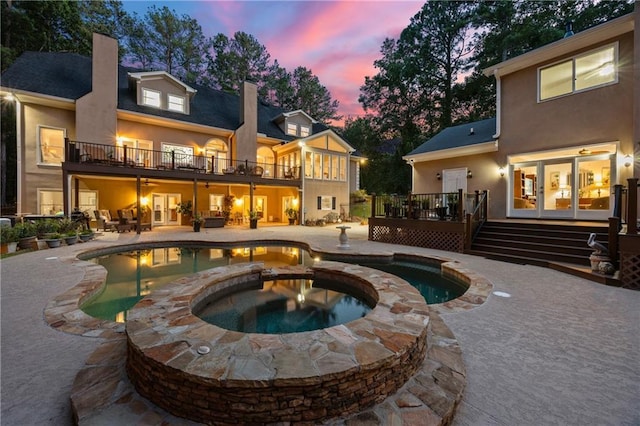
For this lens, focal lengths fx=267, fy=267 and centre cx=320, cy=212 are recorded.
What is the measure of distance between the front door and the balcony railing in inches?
87.2

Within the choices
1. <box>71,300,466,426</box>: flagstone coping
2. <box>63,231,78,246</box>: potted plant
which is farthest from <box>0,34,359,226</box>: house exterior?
<box>71,300,466,426</box>: flagstone coping

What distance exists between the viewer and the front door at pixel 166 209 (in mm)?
15508

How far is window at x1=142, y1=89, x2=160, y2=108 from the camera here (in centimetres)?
1431

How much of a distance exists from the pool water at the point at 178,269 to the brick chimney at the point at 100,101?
711 cm

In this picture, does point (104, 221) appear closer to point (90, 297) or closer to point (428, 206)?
point (90, 297)

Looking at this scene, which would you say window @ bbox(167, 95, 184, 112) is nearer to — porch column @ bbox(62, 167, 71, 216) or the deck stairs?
porch column @ bbox(62, 167, 71, 216)

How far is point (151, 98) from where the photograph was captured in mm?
14555

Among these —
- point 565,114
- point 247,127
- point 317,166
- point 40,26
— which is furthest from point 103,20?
point 565,114

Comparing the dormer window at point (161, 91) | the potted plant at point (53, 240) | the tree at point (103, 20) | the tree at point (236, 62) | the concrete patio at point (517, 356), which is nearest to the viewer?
the concrete patio at point (517, 356)

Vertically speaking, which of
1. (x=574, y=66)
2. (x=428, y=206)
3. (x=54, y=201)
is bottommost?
(x=428, y=206)

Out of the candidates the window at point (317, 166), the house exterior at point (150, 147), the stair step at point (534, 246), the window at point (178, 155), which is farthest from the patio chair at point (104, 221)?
the stair step at point (534, 246)

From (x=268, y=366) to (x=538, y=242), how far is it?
865 cm

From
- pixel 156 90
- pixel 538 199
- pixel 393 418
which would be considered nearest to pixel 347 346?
pixel 393 418

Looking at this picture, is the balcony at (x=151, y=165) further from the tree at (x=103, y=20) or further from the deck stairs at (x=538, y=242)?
the tree at (x=103, y=20)
